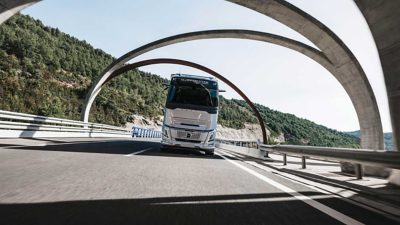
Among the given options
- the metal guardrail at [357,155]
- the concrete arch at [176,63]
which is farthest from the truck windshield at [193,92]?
the concrete arch at [176,63]

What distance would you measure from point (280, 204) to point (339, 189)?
250cm

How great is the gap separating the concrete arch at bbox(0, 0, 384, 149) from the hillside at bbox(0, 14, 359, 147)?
47622mm

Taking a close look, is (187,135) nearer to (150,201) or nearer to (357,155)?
(357,155)

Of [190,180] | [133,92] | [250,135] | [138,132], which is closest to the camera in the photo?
[190,180]

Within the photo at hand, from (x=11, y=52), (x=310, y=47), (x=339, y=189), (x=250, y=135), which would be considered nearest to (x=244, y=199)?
(x=339, y=189)

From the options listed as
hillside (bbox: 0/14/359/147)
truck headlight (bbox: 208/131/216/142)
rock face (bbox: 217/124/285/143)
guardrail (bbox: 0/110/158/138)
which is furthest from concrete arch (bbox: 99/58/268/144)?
rock face (bbox: 217/124/285/143)

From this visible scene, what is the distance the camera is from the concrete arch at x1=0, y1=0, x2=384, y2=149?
64.3ft

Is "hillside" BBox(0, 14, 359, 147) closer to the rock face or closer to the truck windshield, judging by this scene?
the rock face

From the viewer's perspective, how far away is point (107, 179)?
18.7 feet

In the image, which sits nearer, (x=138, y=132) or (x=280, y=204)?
(x=280, y=204)

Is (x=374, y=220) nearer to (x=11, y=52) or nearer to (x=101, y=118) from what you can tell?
(x=101, y=118)

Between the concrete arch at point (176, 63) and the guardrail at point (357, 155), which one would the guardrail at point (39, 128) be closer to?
the concrete arch at point (176, 63)

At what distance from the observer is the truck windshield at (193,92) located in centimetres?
1598

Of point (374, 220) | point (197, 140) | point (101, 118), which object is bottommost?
point (374, 220)
